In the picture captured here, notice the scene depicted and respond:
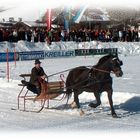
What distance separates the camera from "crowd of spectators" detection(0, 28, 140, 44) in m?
34.6

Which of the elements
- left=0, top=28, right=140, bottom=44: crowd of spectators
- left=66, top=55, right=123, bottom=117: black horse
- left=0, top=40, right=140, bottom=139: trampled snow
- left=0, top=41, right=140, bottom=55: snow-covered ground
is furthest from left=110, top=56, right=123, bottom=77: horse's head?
left=0, top=28, right=140, bottom=44: crowd of spectators

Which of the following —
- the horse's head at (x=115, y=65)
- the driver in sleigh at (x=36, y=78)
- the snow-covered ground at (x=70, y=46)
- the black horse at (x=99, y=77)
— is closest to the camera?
the horse's head at (x=115, y=65)

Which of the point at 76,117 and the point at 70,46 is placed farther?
the point at 70,46

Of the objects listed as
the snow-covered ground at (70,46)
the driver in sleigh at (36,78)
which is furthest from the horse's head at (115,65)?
the snow-covered ground at (70,46)

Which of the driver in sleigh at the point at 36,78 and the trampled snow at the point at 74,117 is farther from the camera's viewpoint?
the driver in sleigh at the point at 36,78

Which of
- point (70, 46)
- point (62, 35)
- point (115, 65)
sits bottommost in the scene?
point (70, 46)

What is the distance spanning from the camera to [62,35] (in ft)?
122

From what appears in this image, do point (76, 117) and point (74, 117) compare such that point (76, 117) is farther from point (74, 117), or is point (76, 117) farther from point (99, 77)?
point (99, 77)

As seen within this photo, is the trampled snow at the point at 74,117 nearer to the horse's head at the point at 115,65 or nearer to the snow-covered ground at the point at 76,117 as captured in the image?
the snow-covered ground at the point at 76,117

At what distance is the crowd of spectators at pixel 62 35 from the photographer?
34.6 metres

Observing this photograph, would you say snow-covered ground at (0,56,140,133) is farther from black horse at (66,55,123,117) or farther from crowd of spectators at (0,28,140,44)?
crowd of spectators at (0,28,140,44)

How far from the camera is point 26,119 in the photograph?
11859mm

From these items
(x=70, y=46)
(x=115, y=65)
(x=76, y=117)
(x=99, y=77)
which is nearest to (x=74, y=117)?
(x=76, y=117)
